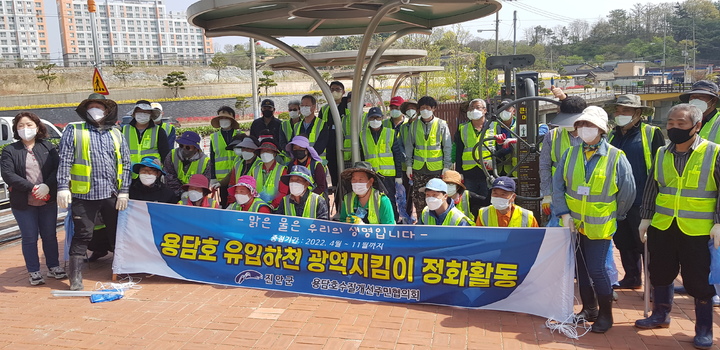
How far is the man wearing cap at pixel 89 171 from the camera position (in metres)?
5.97

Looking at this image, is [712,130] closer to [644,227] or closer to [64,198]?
[644,227]

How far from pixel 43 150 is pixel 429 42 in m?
26.3

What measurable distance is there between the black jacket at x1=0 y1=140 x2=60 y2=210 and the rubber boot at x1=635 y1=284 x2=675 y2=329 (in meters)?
5.80

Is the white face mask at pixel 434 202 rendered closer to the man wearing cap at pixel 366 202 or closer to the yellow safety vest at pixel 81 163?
the man wearing cap at pixel 366 202

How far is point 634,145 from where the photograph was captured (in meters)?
5.36

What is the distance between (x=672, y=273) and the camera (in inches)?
179

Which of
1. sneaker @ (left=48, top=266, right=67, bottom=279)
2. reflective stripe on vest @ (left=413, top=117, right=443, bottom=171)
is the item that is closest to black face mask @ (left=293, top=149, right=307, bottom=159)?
reflective stripe on vest @ (left=413, top=117, right=443, bottom=171)

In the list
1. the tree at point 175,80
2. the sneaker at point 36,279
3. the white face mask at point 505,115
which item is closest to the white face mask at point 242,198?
the sneaker at point 36,279

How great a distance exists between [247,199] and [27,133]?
91.9 inches

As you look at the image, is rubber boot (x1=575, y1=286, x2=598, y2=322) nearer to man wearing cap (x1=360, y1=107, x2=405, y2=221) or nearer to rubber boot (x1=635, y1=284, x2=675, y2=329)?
rubber boot (x1=635, y1=284, x2=675, y2=329)

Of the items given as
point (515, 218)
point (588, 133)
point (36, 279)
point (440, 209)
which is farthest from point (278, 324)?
point (36, 279)

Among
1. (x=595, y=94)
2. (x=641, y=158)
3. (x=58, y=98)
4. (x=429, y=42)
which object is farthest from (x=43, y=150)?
(x=595, y=94)

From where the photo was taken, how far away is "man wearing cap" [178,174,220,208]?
6.49 m

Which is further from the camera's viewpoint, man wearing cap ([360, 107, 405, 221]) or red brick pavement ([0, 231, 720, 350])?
man wearing cap ([360, 107, 405, 221])
